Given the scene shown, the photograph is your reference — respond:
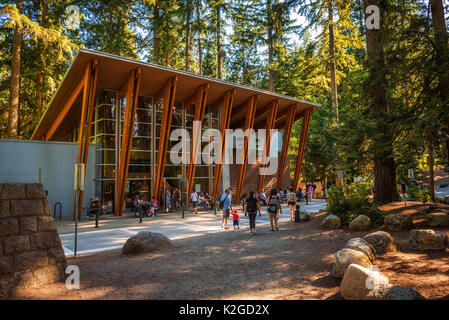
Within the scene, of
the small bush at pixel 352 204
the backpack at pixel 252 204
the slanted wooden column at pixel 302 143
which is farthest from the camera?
the slanted wooden column at pixel 302 143

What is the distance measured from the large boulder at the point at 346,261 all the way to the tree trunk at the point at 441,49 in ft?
17.8

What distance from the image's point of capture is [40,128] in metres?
26.1

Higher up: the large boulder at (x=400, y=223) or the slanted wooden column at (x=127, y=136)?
the slanted wooden column at (x=127, y=136)

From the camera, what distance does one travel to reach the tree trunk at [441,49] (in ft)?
25.6

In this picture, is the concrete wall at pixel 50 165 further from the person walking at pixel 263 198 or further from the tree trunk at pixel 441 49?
the tree trunk at pixel 441 49

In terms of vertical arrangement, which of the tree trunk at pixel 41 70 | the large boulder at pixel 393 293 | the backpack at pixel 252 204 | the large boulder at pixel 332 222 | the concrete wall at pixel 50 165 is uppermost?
the tree trunk at pixel 41 70

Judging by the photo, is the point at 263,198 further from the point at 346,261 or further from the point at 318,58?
the point at 346,261

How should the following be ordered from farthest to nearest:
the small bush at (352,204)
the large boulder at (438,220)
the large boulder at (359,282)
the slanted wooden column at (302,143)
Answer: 1. the slanted wooden column at (302,143)
2. the small bush at (352,204)
3. the large boulder at (438,220)
4. the large boulder at (359,282)

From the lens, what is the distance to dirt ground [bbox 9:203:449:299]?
4.88 m

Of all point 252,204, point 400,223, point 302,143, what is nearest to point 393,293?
point 400,223

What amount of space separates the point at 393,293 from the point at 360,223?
639cm

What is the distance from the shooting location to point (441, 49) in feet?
27.7

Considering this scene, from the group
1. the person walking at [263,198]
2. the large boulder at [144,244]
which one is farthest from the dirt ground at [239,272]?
the person walking at [263,198]
